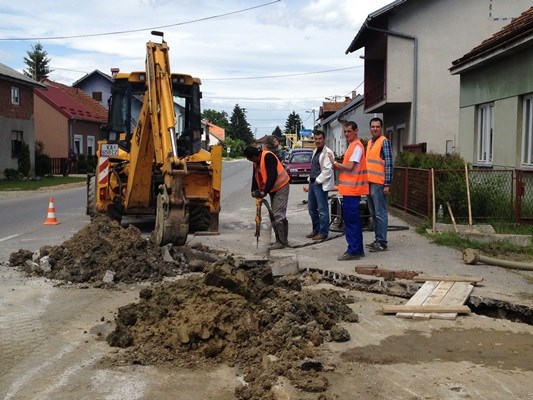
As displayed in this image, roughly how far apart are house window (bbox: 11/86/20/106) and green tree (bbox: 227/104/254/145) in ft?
453

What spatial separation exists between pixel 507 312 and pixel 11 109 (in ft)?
118

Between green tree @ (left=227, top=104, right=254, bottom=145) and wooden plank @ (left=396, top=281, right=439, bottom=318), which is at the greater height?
green tree @ (left=227, top=104, right=254, bottom=145)

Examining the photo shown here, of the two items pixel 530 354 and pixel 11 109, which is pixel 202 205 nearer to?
pixel 530 354

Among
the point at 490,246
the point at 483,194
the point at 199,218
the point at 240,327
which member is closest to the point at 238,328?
the point at 240,327

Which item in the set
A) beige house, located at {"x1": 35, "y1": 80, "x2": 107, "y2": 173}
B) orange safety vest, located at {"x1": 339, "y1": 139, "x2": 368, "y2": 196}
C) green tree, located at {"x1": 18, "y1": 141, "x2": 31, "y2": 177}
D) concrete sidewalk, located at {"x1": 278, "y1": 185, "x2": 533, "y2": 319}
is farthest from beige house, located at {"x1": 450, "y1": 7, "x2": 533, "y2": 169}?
beige house, located at {"x1": 35, "y1": 80, "x2": 107, "y2": 173}

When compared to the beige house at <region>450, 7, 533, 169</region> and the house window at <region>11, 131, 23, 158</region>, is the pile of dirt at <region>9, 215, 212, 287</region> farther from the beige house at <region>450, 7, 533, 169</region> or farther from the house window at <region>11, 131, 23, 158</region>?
the house window at <region>11, 131, 23, 158</region>

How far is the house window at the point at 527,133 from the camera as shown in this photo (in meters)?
14.6

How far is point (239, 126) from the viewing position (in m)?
181

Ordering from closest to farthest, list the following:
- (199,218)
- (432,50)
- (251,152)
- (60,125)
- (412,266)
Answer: (412,266) → (251,152) → (199,218) → (432,50) → (60,125)

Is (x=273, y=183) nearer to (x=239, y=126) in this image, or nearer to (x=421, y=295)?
(x=421, y=295)

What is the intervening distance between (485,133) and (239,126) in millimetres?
164903

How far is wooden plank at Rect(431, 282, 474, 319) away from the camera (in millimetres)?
6950

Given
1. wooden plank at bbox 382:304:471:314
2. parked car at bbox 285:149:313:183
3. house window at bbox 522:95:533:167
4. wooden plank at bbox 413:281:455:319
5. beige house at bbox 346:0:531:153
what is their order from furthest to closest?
parked car at bbox 285:149:313:183 → beige house at bbox 346:0:531:153 → house window at bbox 522:95:533:167 → wooden plank at bbox 382:304:471:314 → wooden plank at bbox 413:281:455:319

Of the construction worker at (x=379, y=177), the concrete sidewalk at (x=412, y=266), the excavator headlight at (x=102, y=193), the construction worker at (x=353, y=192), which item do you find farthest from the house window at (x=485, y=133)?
the excavator headlight at (x=102, y=193)
